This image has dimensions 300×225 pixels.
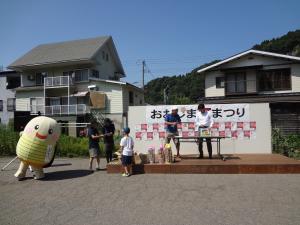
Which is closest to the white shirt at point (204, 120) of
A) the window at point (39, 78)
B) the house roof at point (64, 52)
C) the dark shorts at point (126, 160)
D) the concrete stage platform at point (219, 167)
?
the concrete stage platform at point (219, 167)

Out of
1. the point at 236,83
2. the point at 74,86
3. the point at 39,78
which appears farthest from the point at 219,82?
the point at 39,78

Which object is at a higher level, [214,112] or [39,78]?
[39,78]

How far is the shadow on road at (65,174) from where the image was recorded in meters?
9.10

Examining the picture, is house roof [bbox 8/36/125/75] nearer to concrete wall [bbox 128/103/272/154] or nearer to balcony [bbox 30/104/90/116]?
balcony [bbox 30/104/90/116]

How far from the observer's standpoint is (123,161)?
28.8ft

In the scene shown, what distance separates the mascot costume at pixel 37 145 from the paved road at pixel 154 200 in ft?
1.55

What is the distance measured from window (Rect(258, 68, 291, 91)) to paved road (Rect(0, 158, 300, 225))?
18.7 meters

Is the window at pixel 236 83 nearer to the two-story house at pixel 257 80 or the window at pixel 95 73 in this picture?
→ the two-story house at pixel 257 80

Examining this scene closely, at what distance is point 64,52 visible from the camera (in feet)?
111

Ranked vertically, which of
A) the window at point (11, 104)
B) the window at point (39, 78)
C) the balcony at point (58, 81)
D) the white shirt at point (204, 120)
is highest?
the window at point (39, 78)

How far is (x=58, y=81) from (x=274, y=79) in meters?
20.8

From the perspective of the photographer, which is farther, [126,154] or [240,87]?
[240,87]

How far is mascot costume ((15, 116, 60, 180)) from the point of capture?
28.3 feet

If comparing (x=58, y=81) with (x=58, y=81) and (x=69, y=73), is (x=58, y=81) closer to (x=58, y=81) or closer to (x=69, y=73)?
(x=58, y=81)
